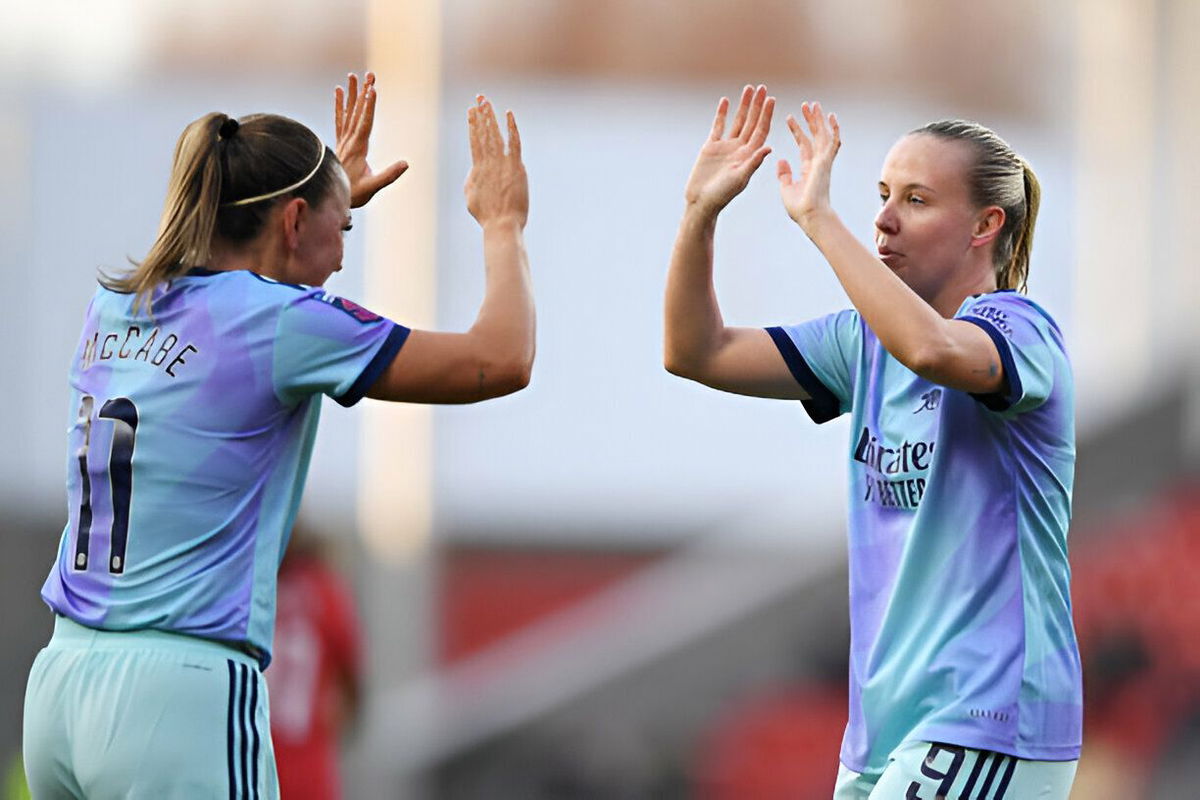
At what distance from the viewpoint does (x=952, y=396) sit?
11.4 ft

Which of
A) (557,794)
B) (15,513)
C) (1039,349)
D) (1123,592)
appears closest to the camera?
(1039,349)

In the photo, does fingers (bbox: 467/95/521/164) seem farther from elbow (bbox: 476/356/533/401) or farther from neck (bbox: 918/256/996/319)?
neck (bbox: 918/256/996/319)

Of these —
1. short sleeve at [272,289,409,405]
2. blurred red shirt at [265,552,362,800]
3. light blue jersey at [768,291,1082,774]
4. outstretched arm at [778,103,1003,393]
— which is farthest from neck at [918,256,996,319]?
blurred red shirt at [265,552,362,800]

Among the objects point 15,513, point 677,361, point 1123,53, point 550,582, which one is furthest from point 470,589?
point 677,361

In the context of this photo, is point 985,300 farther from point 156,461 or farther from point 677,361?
point 156,461

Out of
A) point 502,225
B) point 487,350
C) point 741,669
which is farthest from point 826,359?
point 741,669

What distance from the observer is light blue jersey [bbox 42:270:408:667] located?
315 cm

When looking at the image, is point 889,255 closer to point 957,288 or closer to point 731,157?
point 957,288

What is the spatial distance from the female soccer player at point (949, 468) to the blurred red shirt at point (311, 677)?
10.3 feet

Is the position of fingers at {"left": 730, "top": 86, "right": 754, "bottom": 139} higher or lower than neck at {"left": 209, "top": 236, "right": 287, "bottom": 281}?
higher

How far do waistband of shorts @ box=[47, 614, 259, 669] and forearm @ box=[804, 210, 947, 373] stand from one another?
1253mm

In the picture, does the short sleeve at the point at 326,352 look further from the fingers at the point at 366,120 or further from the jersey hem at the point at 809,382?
the jersey hem at the point at 809,382

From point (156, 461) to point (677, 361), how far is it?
1.20 meters

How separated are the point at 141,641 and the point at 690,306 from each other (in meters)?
1.36
